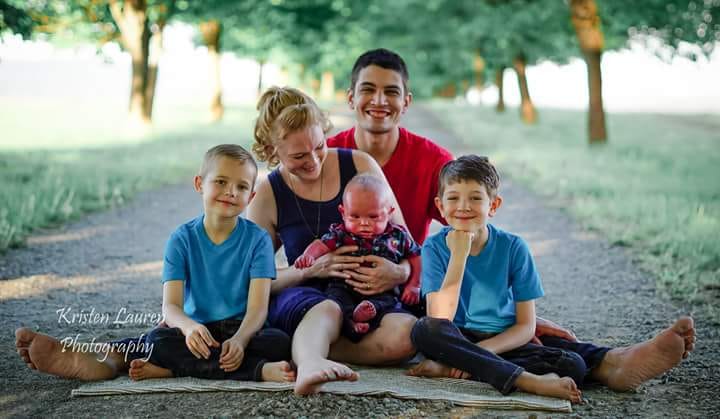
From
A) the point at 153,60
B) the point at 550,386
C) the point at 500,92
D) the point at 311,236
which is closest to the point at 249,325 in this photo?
the point at 311,236

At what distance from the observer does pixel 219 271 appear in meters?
3.58

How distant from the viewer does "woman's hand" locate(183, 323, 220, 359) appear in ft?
10.6

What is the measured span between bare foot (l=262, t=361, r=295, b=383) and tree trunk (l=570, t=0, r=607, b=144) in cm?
1314

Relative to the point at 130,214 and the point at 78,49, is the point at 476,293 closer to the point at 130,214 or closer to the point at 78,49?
the point at 130,214

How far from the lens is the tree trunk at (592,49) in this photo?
578 inches

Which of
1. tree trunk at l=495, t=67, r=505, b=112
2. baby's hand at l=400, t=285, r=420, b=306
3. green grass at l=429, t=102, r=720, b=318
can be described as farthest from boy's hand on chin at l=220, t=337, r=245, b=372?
tree trunk at l=495, t=67, r=505, b=112

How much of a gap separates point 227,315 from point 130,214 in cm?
553

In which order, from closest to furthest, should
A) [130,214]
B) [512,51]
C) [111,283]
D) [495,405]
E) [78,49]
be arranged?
[495,405] → [111,283] → [130,214] → [78,49] → [512,51]

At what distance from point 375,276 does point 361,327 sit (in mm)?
282

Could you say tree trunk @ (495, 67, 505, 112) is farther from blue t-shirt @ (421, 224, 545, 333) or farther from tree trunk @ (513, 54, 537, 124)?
blue t-shirt @ (421, 224, 545, 333)

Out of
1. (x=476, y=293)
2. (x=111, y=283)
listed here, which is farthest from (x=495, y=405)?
(x=111, y=283)

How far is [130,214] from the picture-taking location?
8648 mm

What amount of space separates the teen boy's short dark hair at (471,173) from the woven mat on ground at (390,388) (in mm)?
945

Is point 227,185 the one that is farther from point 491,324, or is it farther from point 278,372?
point 491,324
